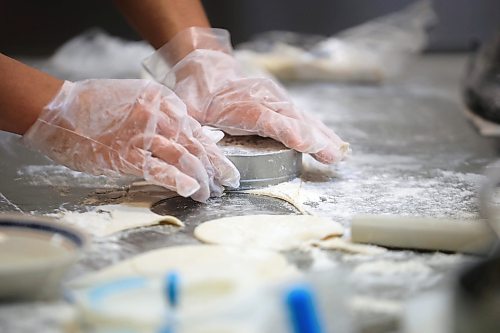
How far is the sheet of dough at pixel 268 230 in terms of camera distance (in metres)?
1.19

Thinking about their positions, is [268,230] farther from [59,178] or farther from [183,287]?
[59,178]

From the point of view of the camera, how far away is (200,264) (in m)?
1.03

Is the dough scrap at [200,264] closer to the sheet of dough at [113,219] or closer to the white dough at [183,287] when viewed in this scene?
the white dough at [183,287]

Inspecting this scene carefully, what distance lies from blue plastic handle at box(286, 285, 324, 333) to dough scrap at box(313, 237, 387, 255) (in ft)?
1.23

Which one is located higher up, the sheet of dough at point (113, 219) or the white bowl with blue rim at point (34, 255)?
the white bowl with blue rim at point (34, 255)

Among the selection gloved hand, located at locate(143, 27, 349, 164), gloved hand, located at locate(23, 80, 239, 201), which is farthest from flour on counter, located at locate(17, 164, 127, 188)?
gloved hand, located at locate(143, 27, 349, 164)

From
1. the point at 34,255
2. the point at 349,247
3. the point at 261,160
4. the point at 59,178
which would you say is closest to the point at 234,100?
the point at 261,160

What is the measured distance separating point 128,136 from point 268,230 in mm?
330

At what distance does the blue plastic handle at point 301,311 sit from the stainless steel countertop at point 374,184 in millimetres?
140

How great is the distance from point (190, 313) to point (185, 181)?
1.84 feet

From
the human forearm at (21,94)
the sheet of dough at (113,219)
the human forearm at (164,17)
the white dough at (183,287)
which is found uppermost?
the human forearm at (164,17)

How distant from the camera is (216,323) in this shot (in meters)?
0.81

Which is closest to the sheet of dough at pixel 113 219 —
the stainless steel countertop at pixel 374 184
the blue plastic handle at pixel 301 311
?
the stainless steel countertop at pixel 374 184

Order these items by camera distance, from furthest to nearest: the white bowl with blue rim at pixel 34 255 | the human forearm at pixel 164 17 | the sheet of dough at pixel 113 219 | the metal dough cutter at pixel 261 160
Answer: the human forearm at pixel 164 17 → the metal dough cutter at pixel 261 160 → the sheet of dough at pixel 113 219 → the white bowl with blue rim at pixel 34 255
